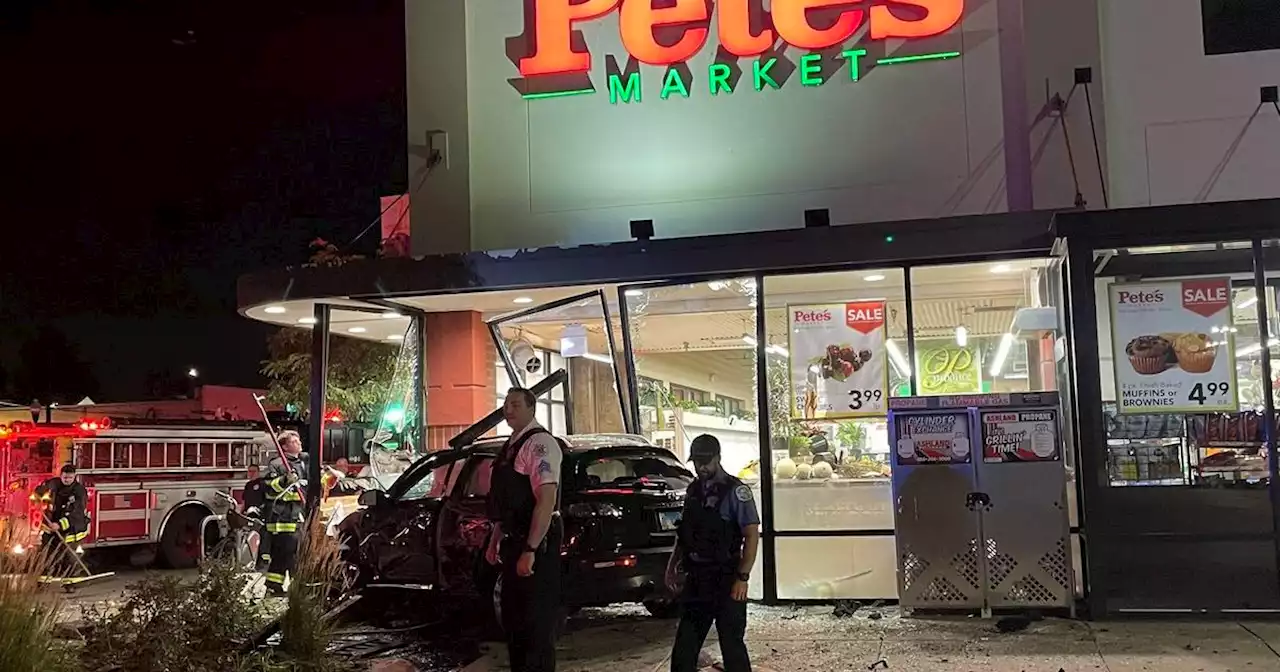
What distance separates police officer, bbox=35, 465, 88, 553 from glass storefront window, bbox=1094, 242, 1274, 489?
11714 millimetres

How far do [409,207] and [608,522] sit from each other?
6.21 meters

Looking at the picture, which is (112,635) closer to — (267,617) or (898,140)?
(267,617)

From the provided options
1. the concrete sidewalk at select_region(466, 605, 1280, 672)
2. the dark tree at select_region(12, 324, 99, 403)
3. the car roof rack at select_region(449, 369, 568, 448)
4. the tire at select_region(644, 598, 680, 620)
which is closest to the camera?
the concrete sidewalk at select_region(466, 605, 1280, 672)

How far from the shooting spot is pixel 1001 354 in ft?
37.9

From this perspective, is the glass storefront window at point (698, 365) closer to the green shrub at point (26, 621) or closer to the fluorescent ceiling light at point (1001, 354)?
the fluorescent ceiling light at point (1001, 354)

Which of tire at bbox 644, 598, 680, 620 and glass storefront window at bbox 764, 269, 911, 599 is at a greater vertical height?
glass storefront window at bbox 764, 269, 911, 599

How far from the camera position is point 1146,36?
37.6ft

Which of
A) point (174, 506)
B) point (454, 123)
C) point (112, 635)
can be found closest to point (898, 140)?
point (454, 123)

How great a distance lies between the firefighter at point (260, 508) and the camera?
1213 cm

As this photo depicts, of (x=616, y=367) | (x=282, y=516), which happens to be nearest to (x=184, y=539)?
(x=282, y=516)

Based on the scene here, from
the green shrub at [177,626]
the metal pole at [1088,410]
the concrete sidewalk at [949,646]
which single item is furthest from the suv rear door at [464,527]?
the metal pole at [1088,410]

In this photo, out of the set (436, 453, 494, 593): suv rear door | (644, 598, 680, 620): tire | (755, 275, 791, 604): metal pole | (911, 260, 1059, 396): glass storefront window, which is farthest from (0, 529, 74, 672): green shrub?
(911, 260, 1059, 396): glass storefront window

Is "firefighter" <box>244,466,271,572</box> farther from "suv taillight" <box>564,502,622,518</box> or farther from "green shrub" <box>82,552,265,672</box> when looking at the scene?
"suv taillight" <box>564,502,622,518</box>

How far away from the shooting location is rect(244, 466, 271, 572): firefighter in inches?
478
